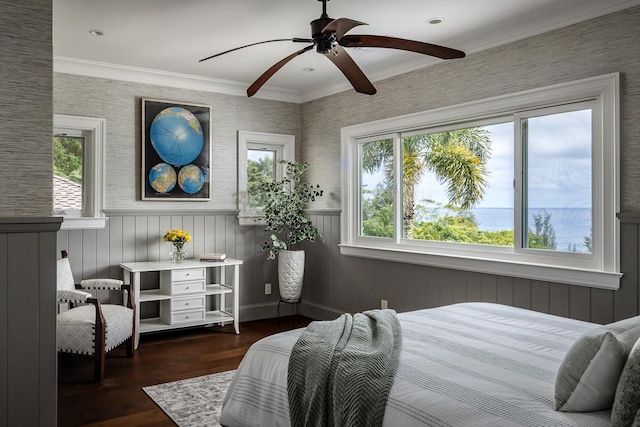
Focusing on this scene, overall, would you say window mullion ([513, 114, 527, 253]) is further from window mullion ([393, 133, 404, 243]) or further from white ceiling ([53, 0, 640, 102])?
window mullion ([393, 133, 404, 243])

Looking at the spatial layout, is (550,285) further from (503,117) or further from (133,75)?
(133,75)

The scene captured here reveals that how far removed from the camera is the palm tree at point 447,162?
4125 millimetres

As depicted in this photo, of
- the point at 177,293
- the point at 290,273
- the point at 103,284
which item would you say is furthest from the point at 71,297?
the point at 290,273

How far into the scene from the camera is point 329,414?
6.50ft

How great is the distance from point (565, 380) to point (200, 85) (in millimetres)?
4529

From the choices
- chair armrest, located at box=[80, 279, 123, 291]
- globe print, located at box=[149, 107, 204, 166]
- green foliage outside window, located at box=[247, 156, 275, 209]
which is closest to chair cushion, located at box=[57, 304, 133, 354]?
chair armrest, located at box=[80, 279, 123, 291]

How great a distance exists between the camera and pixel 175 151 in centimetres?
508

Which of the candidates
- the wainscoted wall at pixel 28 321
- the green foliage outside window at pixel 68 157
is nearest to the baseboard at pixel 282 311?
the green foliage outside window at pixel 68 157

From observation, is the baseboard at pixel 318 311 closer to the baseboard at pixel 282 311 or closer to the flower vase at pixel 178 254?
the baseboard at pixel 282 311

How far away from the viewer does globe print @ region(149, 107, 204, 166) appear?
5000 mm

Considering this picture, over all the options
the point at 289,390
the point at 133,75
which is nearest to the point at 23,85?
the point at 289,390

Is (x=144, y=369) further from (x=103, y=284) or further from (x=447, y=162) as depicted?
(x=447, y=162)

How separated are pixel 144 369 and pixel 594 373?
3.32 metres

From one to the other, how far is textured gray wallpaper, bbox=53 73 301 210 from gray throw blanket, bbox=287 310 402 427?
3.15 metres
